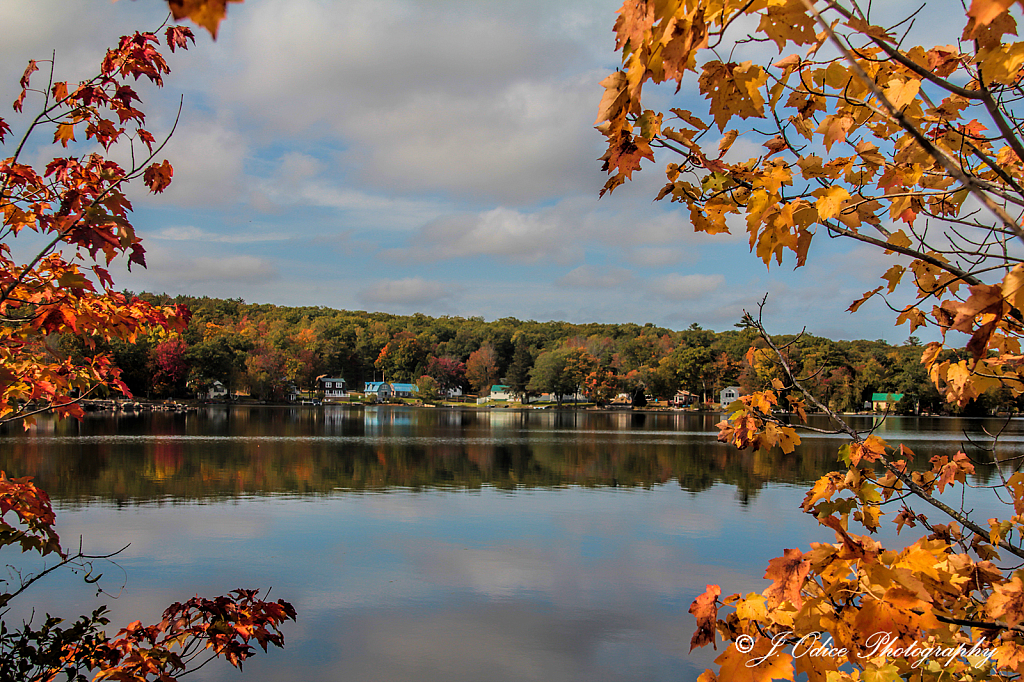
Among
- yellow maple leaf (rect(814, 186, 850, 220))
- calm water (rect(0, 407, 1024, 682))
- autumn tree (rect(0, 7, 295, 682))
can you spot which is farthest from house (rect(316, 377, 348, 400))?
yellow maple leaf (rect(814, 186, 850, 220))

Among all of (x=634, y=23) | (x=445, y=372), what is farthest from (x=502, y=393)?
(x=634, y=23)

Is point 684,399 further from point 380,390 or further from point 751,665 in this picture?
point 751,665

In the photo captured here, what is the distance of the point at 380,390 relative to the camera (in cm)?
10231

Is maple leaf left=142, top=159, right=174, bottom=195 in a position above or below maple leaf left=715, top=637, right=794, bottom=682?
above

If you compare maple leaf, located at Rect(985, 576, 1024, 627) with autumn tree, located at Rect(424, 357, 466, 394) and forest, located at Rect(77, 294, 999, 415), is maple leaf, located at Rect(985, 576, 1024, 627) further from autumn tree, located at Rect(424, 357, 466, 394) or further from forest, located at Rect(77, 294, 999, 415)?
autumn tree, located at Rect(424, 357, 466, 394)

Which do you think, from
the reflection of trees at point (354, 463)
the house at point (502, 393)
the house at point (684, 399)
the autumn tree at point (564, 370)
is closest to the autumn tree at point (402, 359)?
the house at point (502, 393)

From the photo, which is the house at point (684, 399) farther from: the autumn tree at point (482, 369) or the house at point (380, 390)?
the house at point (380, 390)

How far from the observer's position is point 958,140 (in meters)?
2.09

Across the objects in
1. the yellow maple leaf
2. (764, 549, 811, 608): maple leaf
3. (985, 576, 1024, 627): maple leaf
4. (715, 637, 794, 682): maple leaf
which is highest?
the yellow maple leaf

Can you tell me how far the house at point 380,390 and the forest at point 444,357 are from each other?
579 centimetres

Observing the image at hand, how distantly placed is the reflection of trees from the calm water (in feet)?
0.55

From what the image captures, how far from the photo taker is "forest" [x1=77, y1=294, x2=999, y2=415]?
2667 inches

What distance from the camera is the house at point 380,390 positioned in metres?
102

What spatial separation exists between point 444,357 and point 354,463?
8788cm
